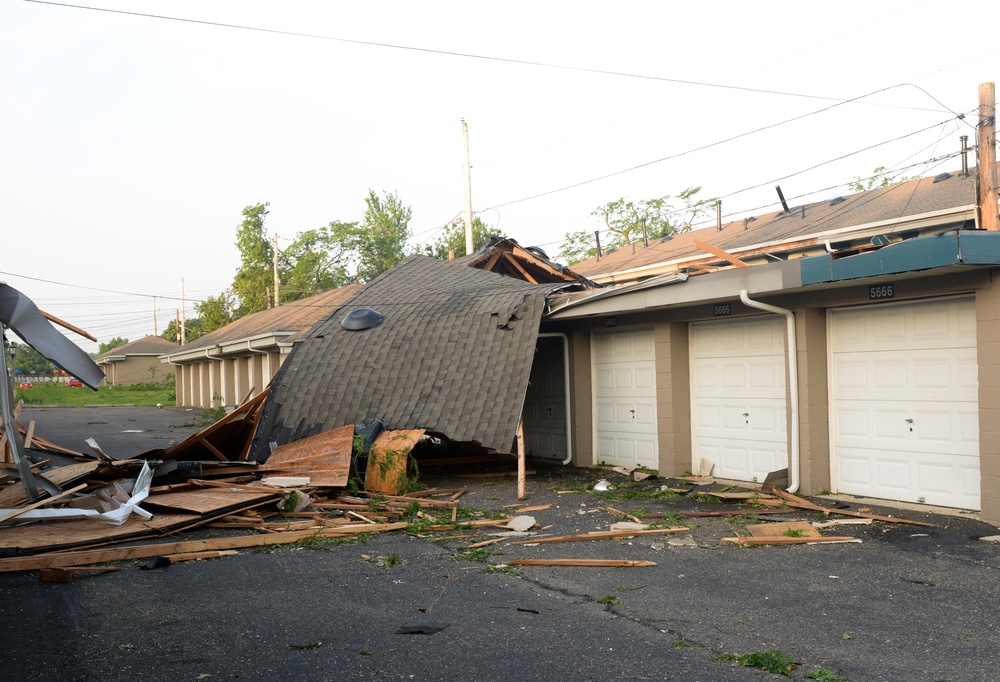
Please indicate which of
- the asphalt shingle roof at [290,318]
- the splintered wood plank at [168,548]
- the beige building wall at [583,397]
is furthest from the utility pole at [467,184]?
the splintered wood plank at [168,548]

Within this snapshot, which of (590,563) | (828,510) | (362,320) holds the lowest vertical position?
(590,563)

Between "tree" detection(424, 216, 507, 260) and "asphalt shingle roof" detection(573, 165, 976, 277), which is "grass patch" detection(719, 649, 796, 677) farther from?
"tree" detection(424, 216, 507, 260)

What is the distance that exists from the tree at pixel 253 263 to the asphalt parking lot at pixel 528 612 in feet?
174

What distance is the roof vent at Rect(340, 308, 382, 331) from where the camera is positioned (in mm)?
16281

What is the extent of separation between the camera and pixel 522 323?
14492 millimetres

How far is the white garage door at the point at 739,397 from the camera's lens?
12.1 meters

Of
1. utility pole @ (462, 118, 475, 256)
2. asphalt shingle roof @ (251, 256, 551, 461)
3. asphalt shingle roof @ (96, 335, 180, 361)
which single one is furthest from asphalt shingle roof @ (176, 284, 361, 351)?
asphalt shingle roof @ (96, 335, 180, 361)

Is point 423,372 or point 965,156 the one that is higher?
point 965,156

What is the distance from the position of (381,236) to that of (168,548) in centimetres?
5452

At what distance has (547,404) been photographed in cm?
→ 1723

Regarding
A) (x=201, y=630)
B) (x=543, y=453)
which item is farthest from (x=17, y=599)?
(x=543, y=453)

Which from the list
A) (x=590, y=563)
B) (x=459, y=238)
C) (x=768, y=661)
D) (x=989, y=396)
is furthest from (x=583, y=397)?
(x=459, y=238)

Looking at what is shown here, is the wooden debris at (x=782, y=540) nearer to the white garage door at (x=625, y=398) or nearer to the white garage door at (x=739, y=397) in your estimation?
the white garage door at (x=739, y=397)

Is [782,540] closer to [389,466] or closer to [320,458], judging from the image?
[389,466]
